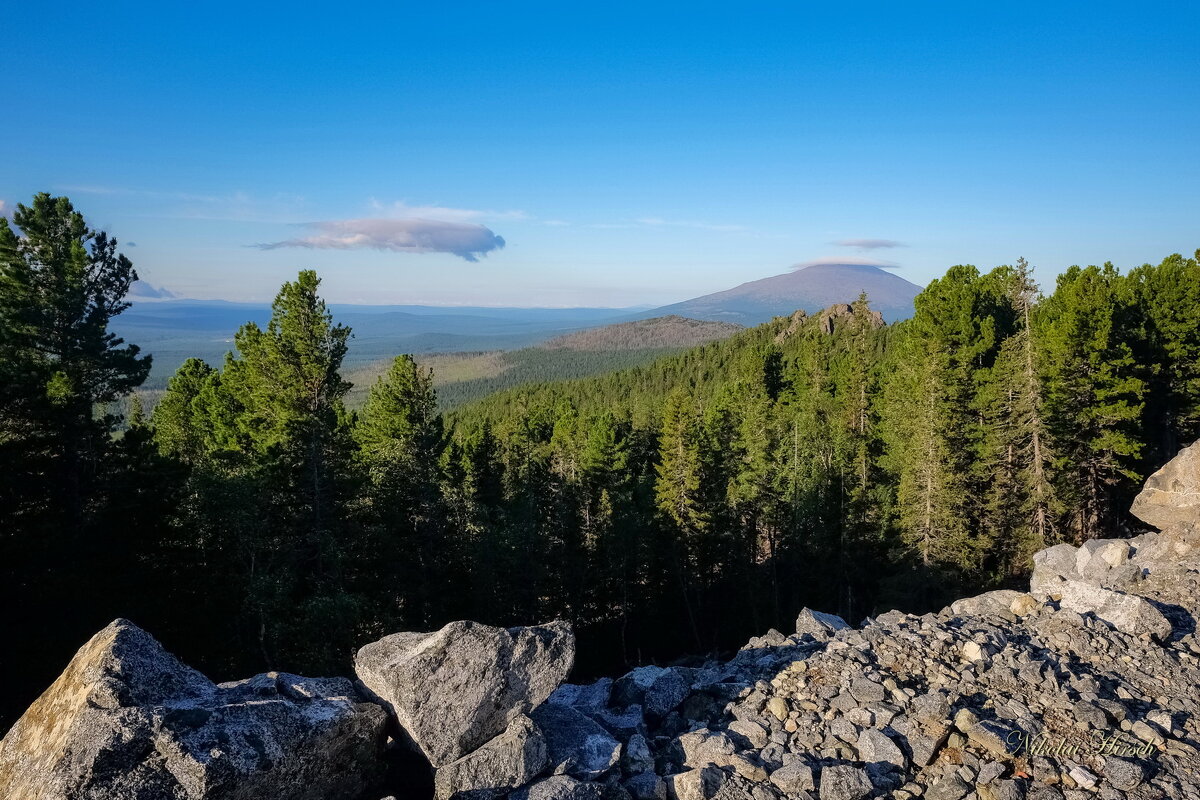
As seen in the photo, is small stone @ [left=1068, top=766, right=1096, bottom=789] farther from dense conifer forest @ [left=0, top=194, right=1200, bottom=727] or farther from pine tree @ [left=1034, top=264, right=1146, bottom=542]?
pine tree @ [left=1034, top=264, right=1146, bottom=542]

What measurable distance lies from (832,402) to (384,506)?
37.8 meters

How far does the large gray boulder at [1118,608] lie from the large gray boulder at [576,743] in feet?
33.8

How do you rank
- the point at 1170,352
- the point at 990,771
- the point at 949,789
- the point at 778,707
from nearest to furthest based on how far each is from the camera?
the point at 949,789 < the point at 990,771 < the point at 778,707 < the point at 1170,352

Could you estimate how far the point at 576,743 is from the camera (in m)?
8.38

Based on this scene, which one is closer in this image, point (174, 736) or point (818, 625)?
point (174, 736)

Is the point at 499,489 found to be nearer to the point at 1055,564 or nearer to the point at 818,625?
the point at 1055,564

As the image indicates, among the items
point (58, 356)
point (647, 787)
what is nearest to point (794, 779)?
point (647, 787)

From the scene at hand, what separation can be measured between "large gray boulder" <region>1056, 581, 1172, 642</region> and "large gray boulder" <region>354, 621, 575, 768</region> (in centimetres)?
1069

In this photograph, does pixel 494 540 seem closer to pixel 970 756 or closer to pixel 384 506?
pixel 384 506

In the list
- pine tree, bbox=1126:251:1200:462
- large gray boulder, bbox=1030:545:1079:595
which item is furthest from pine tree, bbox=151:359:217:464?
pine tree, bbox=1126:251:1200:462

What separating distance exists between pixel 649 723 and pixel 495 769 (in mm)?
3007

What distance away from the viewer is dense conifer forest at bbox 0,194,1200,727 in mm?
16609

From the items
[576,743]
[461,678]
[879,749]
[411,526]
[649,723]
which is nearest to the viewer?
[879,749]

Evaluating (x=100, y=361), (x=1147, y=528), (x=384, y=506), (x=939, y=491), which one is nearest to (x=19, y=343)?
(x=100, y=361)
